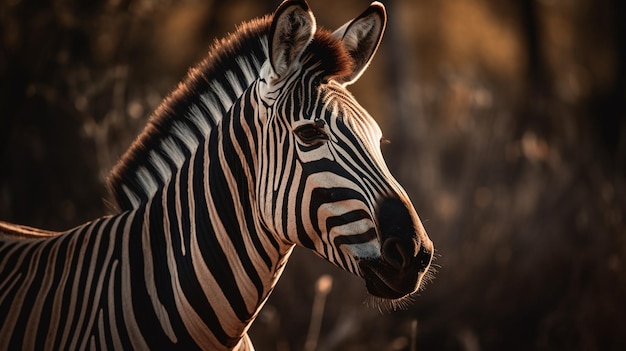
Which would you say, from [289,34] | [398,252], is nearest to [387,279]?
[398,252]

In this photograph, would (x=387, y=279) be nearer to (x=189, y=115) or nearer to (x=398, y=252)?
(x=398, y=252)

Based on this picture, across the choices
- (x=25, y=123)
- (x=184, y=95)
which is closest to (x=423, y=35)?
(x=25, y=123)

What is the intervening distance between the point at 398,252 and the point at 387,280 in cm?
13

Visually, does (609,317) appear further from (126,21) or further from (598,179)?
(126,21)

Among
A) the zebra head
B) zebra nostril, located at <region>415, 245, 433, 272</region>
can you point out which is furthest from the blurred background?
zebra nostril, located at <region>415, 245, 433, 272</region>

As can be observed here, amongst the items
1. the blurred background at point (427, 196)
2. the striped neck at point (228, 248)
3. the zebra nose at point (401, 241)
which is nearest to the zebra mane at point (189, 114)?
the striped neck at point (228, 248)

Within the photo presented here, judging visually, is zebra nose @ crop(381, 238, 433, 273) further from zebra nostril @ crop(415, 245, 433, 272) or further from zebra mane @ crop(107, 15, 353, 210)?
zebra mane @ crop(107, 15, 353, 210)

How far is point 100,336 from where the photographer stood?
2613mm

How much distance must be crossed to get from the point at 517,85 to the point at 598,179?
1469 centimetres

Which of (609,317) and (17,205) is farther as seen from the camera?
(17,205)

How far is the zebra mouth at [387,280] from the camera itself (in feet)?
7.57

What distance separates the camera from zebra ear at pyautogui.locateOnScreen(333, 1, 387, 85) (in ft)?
9.56

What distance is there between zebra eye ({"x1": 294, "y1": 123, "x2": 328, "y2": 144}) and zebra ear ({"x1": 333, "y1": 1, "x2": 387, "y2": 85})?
0.46 meters

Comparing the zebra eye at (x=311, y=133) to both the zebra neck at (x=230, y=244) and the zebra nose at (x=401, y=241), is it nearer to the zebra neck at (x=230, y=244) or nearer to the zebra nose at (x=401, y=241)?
the zebra neck at (x=230, y=244)
